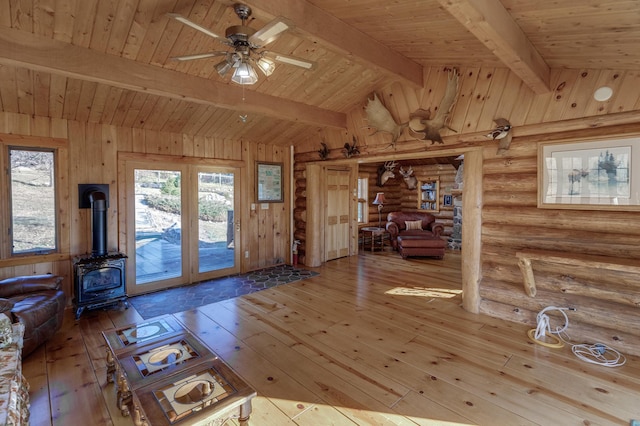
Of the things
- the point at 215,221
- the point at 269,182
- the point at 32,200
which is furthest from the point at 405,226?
the point at 32,200

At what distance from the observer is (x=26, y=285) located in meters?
3.57

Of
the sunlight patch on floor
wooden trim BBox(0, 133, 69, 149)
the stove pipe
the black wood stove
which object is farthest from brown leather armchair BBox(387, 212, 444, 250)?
wooden trim BBox(0, 133, 69, 149)

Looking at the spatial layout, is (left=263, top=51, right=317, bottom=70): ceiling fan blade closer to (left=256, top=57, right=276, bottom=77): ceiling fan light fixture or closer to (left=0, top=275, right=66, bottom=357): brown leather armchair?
(left=256, top=57, right=276, bottom=77): ceiling fan light fixture

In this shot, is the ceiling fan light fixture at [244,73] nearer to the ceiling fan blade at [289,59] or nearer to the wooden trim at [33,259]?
the ceiling fan blade at [289,59]

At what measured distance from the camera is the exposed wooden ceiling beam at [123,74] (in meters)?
2.94

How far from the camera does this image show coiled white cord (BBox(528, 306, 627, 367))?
3.14m

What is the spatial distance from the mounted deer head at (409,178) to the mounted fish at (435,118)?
554 cm

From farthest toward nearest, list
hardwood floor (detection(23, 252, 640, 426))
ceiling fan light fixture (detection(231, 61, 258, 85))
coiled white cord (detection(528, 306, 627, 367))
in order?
coiled white cord (detection(528, 306, 627, 367)) → ceiling fan light fixture (detection(231, 61, 258, 85)) → hardwood floor (detection(23, 252, 640, 426))

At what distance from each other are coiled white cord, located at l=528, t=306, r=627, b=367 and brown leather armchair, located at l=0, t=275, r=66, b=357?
5316mm

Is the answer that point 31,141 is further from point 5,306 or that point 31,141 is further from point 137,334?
point 137,334

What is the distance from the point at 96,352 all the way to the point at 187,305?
1386 mm

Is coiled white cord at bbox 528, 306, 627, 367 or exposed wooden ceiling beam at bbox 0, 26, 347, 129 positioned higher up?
exposed wooden ceiling beam at bbox 0, 26, 347, 129

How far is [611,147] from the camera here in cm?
326

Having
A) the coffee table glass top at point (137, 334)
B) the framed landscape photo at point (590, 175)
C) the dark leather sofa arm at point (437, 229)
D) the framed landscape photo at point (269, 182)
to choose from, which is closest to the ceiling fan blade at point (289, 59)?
the coffee table glass top at point (137, 334)
